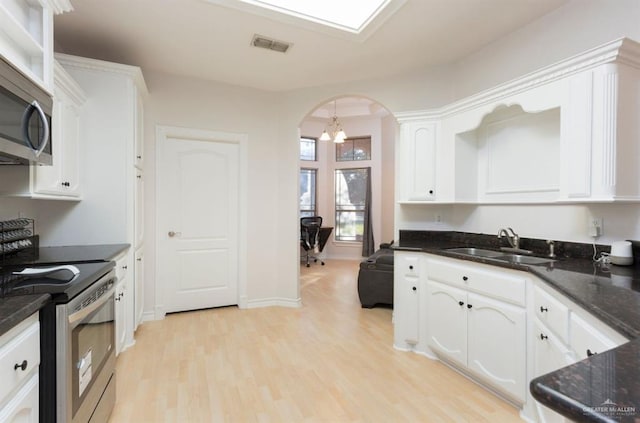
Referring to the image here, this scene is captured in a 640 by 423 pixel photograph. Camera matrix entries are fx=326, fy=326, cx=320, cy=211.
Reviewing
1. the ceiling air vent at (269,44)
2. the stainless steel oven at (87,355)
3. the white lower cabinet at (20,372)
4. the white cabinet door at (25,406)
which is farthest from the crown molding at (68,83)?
the white cabinet door at (25,406)

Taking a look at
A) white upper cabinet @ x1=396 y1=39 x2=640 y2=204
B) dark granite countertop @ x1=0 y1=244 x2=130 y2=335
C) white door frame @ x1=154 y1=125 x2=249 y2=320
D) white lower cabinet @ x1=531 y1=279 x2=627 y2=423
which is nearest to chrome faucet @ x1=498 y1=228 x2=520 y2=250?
white upper cabinet @ x1=396 y1=39 x2=640 y2=204

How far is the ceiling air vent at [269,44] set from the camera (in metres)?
2.88

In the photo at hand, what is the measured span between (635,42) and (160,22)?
320 centimetres

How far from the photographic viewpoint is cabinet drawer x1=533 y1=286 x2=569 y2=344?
1.48 metres

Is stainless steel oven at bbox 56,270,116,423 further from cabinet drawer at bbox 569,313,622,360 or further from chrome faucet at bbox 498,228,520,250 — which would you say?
chrome faucet at bbox 498,228,520,250

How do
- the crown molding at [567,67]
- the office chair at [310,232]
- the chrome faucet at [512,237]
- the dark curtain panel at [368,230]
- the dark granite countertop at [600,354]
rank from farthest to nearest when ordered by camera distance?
the dark curtain panel at [368,230] → the office chair at [310,232] → the chrome faucet at [512,237] → the crown molding at [567,67] → the dark granite countertop at [600,354]

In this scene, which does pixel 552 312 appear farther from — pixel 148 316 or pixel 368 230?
pixel 368 230

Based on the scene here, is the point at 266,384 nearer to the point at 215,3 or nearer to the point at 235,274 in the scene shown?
the point at 235,274

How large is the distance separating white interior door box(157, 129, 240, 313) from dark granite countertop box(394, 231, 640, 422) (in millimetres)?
2590

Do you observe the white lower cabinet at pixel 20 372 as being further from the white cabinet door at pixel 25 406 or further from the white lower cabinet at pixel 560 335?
the white lower cabinet at pixel 560 335

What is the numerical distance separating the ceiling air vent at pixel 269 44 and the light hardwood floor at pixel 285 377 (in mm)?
2741

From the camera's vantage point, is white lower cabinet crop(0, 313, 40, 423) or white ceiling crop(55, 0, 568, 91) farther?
white ceiling crop(55, 0, 568, 91)

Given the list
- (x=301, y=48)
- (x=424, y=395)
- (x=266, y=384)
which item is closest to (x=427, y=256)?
(x=424, y=395)

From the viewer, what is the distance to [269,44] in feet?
9.76
